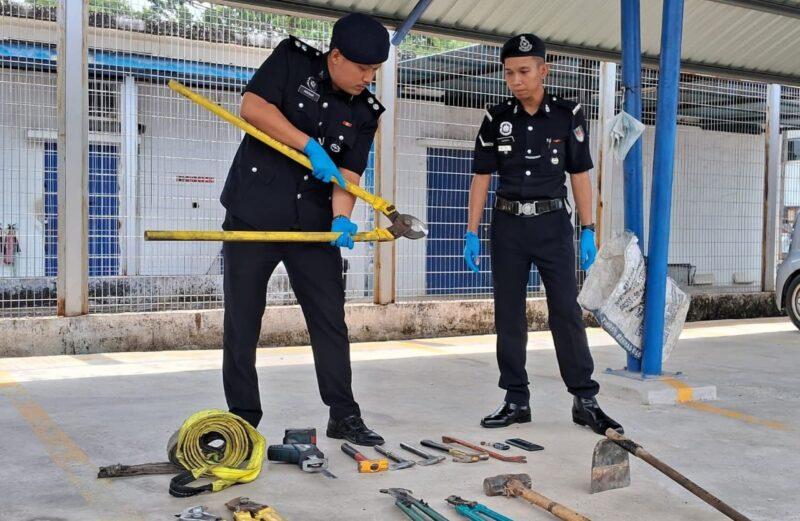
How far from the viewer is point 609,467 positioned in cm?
324

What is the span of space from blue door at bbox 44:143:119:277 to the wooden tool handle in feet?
16.3

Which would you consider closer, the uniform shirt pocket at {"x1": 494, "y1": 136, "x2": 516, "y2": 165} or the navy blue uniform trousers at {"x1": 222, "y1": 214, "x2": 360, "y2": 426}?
the navy blue uniform trousers at {"x1": 222, "y1": 214, "x2": 360, "y2": 426}

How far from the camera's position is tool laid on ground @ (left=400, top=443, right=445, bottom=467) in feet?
11.6

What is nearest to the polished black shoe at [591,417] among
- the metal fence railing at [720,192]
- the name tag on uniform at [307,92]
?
the name tag on uniform at [307,92]

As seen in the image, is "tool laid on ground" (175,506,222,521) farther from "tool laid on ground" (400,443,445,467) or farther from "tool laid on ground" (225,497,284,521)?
"tool laid on ground" (400,443,445,467)

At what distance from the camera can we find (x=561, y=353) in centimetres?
430

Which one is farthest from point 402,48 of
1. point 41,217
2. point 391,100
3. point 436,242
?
point 41,217

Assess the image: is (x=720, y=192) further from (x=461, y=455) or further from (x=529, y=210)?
(x=461, y=455)

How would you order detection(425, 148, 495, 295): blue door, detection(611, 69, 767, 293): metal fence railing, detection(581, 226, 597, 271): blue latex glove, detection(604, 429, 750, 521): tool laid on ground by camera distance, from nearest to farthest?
detection(604, 429, 750, 521): tool laid on ground, detection(581, 226, 597, 271): blue latex glove, detection(425, 148, 495, 295): blue door, detection(611, 69, 767, 293): metal fence railing

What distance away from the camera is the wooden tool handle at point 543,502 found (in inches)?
109

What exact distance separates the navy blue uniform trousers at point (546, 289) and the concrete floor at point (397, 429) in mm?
282

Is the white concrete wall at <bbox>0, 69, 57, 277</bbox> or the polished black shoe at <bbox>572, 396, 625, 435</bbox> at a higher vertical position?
the white concrete wall at <bbox>0, 69, 57, 277</bbox>

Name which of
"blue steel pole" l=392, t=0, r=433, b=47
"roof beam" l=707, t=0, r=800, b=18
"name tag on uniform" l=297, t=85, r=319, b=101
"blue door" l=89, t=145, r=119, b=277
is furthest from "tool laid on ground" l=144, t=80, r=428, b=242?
"roof beam" l=707, t=0, r=800, b=18

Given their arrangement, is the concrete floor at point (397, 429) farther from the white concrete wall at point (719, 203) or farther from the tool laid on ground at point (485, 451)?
the white concrete wall at point (719, 203)
